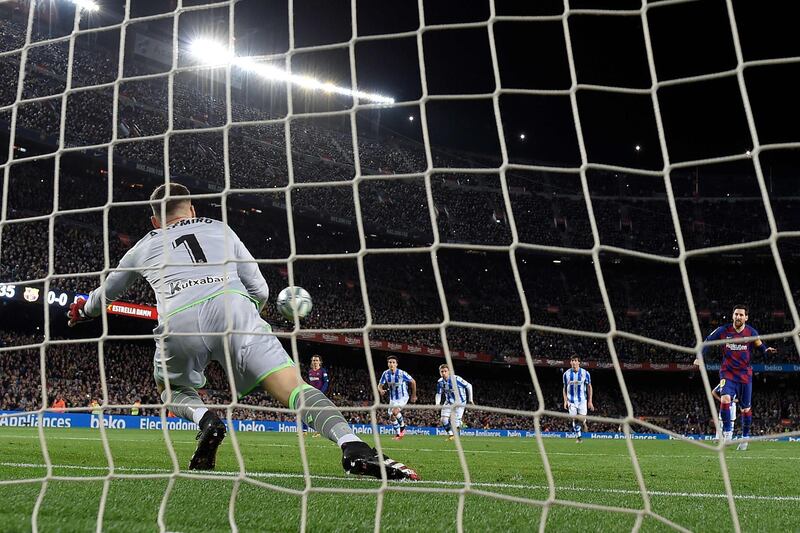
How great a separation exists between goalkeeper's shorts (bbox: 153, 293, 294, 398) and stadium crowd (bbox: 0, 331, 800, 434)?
14.2 m

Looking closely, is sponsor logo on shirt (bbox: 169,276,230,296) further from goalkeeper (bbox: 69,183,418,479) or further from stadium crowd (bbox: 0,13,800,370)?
stadium crowd (bbox: 0,13,800,370)

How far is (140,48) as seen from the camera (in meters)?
26.5

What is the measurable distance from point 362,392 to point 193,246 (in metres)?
23.2

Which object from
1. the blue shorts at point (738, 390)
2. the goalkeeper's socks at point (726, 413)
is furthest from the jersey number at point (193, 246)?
the blue shorts at point (738, 390)

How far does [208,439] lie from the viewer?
13.7ft

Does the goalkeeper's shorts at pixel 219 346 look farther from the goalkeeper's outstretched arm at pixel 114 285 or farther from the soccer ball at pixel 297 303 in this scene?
the goalkeeper's outstretched arm at pixel 114 285

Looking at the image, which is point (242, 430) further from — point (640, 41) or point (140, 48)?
point (640, 41)

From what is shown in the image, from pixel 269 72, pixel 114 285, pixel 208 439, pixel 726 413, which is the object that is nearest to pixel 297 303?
pixel 114 285

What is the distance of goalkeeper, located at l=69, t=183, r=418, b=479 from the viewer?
3432 mm

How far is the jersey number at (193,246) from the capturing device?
3.91 meters

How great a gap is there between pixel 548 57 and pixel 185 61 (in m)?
13.0

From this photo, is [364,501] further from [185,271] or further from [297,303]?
[185,271]

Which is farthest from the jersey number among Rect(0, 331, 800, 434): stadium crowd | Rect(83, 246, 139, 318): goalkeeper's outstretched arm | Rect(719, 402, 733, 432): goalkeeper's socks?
Rect(0, 331, 800, 434): stadium crowd

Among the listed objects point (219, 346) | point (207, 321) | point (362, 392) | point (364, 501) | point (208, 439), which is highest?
point (207, 321)
